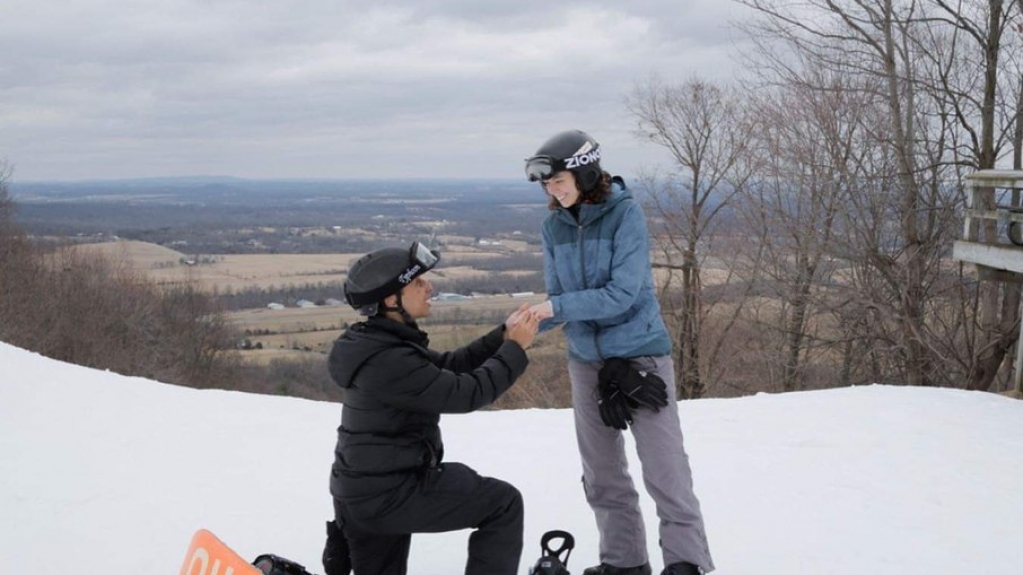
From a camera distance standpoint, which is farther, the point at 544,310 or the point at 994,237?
the point at 994,237

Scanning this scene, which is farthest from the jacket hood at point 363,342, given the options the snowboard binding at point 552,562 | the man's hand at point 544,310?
the snowboard binding at point 552,562

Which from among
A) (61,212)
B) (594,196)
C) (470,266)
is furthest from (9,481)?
(61,212)

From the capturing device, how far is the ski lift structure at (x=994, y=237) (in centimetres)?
941

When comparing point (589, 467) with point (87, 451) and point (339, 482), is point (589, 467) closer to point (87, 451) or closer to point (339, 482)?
point (339, 482)

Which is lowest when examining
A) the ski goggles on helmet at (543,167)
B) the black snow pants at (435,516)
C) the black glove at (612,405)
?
the black snow pants at (435,516)

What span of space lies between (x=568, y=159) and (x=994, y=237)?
31.1ft

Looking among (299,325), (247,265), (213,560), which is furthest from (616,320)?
(247,265)

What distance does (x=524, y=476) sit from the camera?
5.83 metres

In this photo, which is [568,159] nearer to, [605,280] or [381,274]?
[605,280]

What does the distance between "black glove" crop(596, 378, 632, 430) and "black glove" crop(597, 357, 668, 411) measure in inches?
1.1

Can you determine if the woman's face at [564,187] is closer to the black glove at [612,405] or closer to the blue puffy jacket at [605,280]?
the blue puffy jacket at [605,280]

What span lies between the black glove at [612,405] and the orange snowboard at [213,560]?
1.58 metres

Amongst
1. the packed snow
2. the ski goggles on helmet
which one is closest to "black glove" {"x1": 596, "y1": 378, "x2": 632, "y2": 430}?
the ski goggles on helmet

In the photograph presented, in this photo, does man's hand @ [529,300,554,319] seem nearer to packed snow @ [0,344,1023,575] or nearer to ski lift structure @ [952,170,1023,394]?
packed snow @ [0,344,1023,575]
